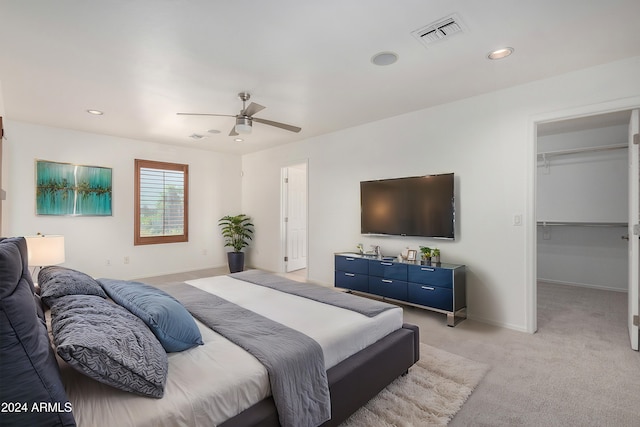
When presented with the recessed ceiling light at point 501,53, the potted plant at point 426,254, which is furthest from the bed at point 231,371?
the recessed ceiling light at point 501,53

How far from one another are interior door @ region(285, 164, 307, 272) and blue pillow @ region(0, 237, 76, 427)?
17.5 feet

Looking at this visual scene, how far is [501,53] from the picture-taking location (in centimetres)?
262

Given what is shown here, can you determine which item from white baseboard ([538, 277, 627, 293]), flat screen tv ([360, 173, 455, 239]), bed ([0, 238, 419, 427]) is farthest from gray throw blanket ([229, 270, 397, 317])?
white baseboard ([538, 277, 627, 293])

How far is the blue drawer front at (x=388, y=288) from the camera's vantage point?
12.5 feet

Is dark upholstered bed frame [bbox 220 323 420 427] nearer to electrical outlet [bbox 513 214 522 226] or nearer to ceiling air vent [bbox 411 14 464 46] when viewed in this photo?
electrical outlet [bbox 513 214 522 226]

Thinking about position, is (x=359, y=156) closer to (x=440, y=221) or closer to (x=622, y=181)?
(x=440, y=221)

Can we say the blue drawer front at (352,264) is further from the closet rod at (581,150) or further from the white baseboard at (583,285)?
the closet rod at (581,150)

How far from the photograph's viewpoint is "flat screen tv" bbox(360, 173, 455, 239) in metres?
3.79

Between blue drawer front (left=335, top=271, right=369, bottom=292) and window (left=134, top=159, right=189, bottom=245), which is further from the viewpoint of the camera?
window (left=134, top=159, right=189, bottom=245)

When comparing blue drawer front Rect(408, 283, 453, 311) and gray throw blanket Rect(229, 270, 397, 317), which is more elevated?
gray throw blanket Rect(229, 270, 397, 317)

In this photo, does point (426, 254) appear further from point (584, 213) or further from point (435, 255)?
point (584, 213)

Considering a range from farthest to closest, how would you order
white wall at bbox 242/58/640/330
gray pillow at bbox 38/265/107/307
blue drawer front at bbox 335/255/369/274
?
blue drawer front at bbox 335/255/369/274 < white wall at bbox 242/58/640/330 < gray pillow at bbox 38/265/107/307

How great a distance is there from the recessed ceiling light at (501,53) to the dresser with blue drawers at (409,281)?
2.04 m

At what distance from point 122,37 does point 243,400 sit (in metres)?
2.60
